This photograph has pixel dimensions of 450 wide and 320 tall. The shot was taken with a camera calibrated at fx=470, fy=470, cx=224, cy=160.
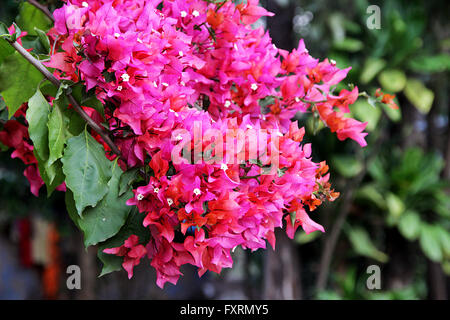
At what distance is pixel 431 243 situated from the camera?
2787mm

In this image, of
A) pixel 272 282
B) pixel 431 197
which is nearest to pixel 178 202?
pixel 272 282

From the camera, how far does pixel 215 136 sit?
1.82ft

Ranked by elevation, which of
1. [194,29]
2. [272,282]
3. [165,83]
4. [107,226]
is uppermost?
[194,29]

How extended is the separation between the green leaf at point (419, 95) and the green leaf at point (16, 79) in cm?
248

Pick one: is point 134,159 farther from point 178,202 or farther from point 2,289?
point 2,289

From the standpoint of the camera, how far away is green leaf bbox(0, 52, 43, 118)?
643 millimetres

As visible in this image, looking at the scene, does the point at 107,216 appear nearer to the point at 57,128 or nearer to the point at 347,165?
the point at 57,128

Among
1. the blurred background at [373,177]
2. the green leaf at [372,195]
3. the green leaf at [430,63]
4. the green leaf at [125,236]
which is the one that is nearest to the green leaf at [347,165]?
the blurred background at [373,177]

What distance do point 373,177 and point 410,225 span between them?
420 mm

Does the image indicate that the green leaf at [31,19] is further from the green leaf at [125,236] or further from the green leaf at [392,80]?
the green leaf at [392,80]

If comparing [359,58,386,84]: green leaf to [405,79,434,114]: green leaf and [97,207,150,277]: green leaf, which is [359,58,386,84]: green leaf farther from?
[97,207,150,277]: green leaf

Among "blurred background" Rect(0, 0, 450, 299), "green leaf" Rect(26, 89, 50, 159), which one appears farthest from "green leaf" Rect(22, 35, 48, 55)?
"blurred background" Rect(0, 0, 450, 299)

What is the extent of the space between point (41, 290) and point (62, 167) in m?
5.39

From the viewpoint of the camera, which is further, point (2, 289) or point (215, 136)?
point (2, 289)
